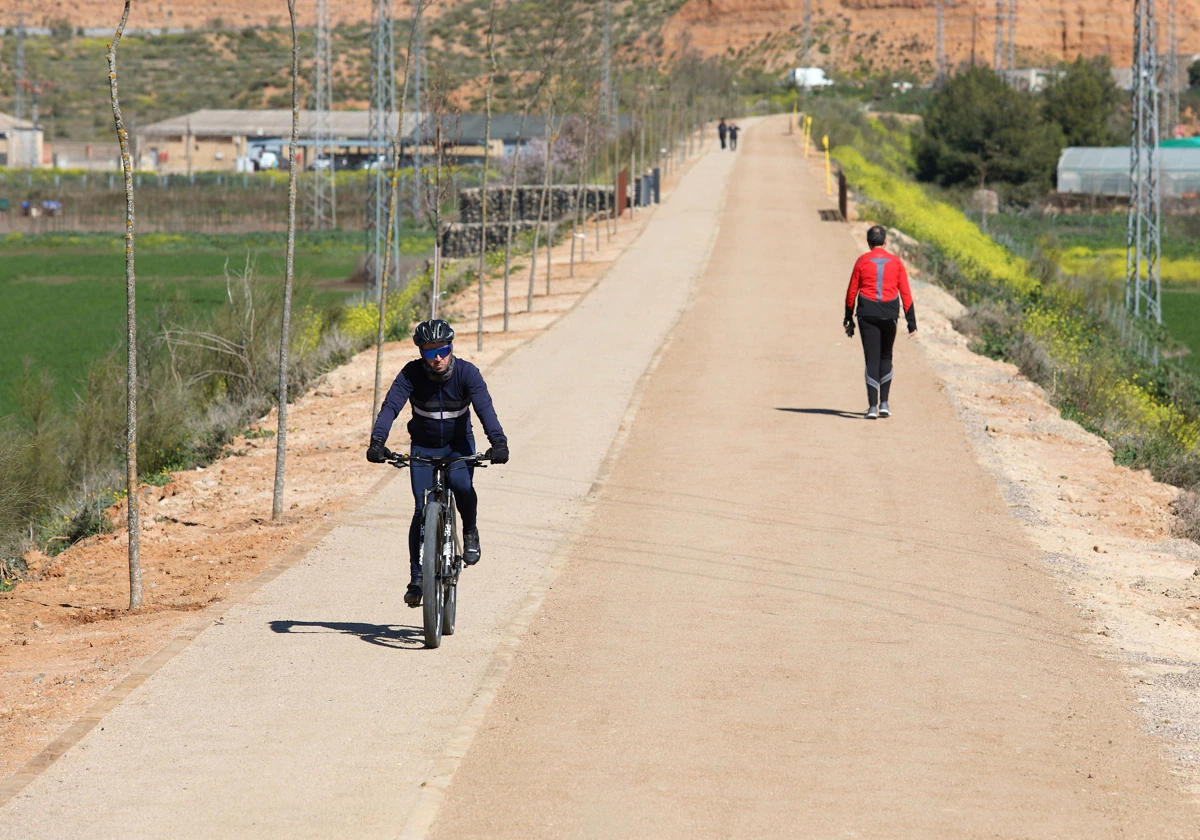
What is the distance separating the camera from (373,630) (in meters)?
10.1

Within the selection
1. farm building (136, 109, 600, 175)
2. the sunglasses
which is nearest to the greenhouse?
farm building (136, 109, 600, 175)

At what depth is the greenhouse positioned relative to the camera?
81.4m

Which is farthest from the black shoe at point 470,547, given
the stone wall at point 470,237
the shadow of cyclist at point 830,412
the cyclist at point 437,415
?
the stone wall at point 470,237

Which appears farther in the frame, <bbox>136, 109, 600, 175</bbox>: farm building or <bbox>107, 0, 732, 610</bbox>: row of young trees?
<bbox>136, 109, 600, 175</bbox>: farm building

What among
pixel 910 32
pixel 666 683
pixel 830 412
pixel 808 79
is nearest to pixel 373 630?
pixel 666 683

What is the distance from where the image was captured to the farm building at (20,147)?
354 feet

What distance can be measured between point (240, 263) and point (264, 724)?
54618 mm

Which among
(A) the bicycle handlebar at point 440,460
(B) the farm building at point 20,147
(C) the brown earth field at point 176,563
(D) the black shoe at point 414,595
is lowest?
(C) the brown earth field at point 176,563

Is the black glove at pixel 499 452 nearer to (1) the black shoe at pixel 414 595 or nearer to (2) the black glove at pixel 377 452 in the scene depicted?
(2) the black glove at pixel 377 452

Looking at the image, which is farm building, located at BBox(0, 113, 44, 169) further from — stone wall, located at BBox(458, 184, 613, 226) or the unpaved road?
the unpaved road

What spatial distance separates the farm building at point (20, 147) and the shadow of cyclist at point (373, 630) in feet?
344

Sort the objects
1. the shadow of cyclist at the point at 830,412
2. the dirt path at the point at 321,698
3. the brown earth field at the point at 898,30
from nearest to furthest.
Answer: the dirt path at the point at 321,698, the shadow of cyclist at the point at 830,412, the brown earth field at the point at 898,30

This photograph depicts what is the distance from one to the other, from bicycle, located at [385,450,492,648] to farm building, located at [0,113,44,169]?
106m

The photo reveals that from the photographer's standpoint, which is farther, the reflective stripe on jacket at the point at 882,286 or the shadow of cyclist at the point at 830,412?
the shadow of cyclist at the point at 830,412
